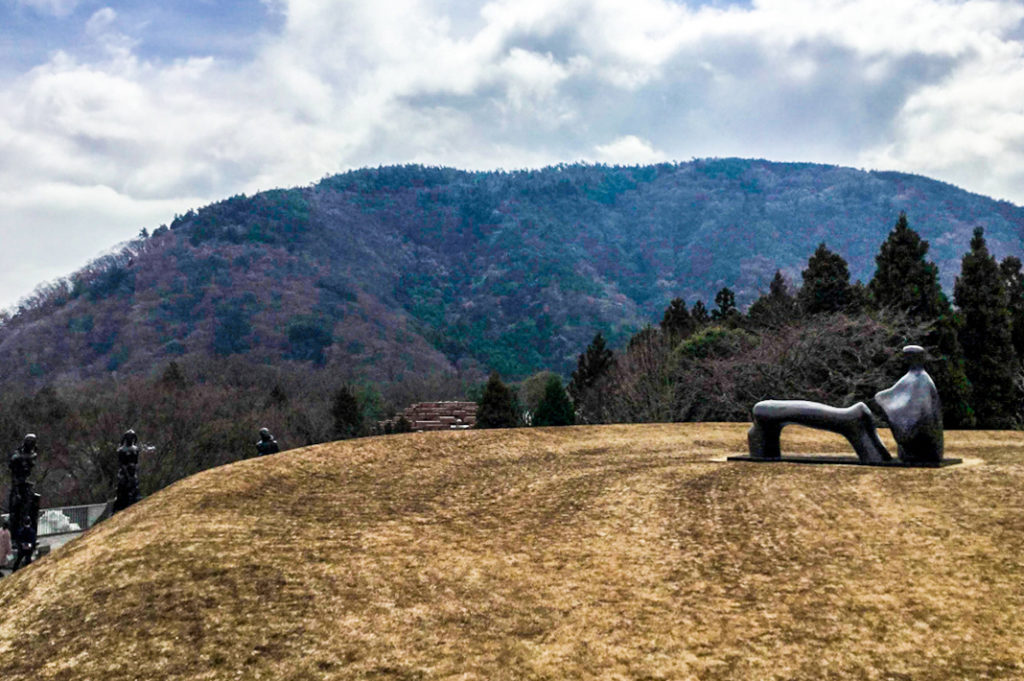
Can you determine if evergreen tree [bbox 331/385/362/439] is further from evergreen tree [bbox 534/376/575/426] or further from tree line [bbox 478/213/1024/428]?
tree line [bbox 478/213/1024/428]

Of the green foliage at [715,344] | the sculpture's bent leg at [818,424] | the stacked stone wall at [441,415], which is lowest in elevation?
the stacked stone wall at [441,415]

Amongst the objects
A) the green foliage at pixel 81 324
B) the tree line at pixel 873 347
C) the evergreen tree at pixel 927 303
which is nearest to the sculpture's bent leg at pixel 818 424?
the tree line at pixel 873 347

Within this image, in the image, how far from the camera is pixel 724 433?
706 inches

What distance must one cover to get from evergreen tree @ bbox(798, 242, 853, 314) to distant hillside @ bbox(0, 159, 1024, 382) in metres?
68.5

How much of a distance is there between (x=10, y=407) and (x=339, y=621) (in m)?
53.3

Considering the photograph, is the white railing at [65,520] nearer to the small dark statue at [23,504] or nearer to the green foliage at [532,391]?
the small dark statue at [23,504]

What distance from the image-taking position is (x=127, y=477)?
55.7ft

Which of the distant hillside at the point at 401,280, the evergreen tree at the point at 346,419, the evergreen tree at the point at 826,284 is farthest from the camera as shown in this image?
the distant hillside at the point at 401,280

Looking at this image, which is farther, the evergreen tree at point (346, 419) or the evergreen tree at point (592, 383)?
the evergreen tree at point (346, 419)

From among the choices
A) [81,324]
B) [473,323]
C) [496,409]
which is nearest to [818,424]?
[496,409]

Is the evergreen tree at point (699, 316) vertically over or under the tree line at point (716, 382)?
over

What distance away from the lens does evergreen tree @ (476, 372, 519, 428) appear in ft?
163

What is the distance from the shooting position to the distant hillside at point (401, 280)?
107438 mm

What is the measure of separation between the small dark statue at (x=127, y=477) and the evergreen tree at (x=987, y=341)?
2991 cm
